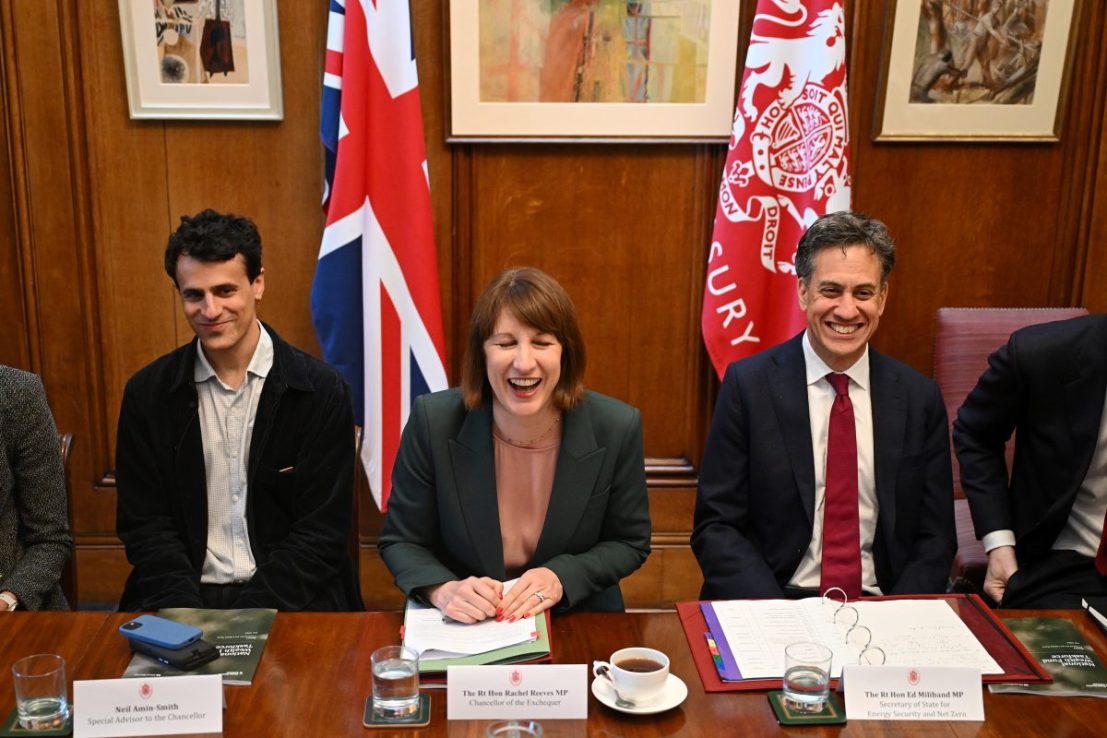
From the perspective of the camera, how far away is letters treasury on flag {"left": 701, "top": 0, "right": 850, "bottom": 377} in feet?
10.1

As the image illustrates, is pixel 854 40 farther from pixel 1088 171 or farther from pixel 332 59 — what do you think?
pixel 332 59

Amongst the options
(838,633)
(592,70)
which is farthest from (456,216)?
(838,633)

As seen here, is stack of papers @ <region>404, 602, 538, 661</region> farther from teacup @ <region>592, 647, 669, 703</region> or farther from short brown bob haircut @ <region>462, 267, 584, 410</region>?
short brown bob haircut @ <region>462, 267, 584, 410</region>

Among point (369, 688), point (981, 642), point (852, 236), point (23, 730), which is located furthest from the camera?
point (852, 236)

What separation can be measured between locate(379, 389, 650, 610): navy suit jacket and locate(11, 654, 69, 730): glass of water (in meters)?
0.65

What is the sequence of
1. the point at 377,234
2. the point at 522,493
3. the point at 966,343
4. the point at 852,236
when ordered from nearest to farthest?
1. the point at 522,493
2. the point at 852,236
3. the point at 966,343
4. the point at 377,234

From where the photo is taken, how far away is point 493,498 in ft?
6.55

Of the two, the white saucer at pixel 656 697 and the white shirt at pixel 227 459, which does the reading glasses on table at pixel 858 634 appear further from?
the white shirt at pixel 227 459

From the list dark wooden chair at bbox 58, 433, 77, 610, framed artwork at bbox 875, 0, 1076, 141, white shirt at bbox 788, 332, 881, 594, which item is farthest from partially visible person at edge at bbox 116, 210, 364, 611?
framed artwork at bbox 875, 0, 1076, 141

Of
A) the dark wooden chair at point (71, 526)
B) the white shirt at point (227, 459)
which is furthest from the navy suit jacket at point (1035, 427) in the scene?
the dark wooden chair at point (71, 526)

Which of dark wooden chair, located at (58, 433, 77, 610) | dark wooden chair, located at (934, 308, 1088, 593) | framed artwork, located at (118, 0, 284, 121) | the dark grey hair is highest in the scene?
framed artwork, located at (118, 0, 284, 121)

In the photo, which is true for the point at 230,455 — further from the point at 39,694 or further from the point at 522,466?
the point at 39,694

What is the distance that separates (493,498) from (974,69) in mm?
2264

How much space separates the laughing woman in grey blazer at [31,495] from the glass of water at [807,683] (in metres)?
1.59
